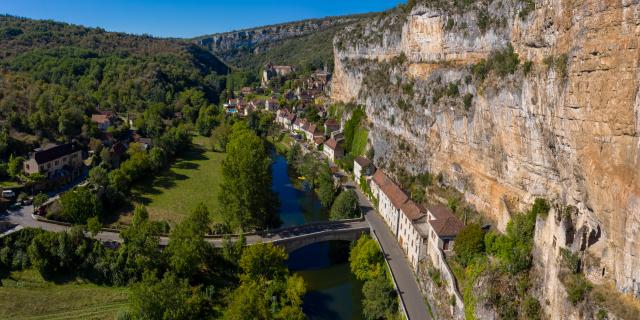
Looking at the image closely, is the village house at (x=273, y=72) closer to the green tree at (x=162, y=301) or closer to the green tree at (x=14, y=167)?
the green tree at (x=14, y=167)

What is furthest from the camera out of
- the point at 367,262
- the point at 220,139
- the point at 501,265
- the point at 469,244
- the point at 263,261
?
the point at 220,139

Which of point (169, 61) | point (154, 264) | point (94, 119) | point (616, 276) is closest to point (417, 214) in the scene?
point (616, 276)

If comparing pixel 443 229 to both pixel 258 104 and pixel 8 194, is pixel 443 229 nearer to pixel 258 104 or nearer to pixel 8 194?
pixel 8 194

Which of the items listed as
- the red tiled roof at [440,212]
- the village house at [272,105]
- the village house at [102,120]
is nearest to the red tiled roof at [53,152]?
the village house at [102,120]

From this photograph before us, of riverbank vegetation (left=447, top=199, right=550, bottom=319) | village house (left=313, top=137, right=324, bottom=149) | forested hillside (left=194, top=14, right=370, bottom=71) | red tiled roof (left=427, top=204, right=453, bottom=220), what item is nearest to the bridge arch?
red tiled roof (left=427, top=204, right=453, bottom=220)

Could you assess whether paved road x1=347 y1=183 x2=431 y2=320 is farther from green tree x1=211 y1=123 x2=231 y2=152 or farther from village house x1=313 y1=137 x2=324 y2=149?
green tree x1=211 y1=123 x2=231 y2=152

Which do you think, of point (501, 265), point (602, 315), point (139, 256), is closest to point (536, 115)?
point (501, 265)
